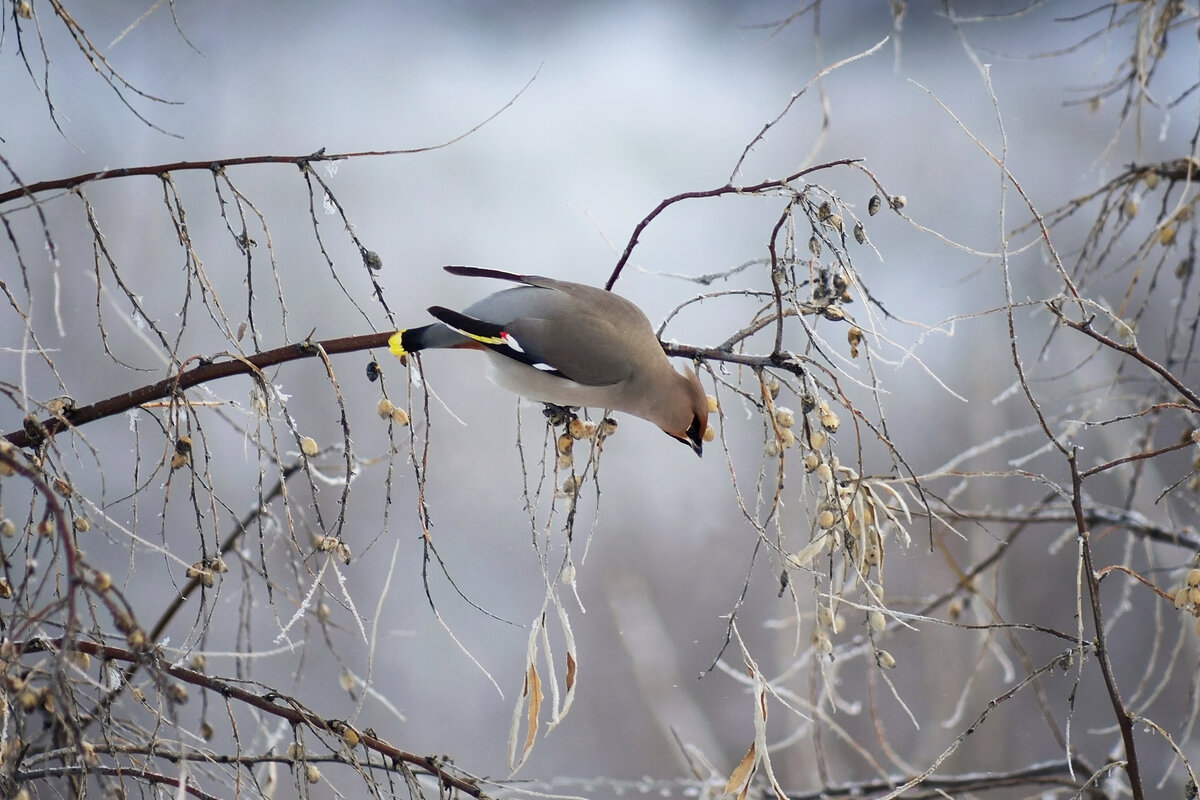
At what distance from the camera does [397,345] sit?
4.27 feet

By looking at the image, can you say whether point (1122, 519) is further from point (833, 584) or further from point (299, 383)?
point (299, 383)

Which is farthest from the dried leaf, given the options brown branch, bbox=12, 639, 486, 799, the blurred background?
the blurred background

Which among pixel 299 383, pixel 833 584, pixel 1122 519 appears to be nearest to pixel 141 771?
pixel 833 584

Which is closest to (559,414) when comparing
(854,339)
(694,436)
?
(694,436)

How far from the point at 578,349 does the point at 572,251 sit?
249 cm

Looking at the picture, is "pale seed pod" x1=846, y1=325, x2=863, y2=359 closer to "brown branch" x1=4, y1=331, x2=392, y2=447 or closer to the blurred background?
"brown branch" x1=4, y1=331, x2=392, y2=447

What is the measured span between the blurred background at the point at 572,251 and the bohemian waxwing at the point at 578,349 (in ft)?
7.20

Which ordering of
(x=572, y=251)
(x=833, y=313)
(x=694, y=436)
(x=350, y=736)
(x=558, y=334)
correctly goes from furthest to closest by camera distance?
1. (x=572, y=251)
2. (x=694, y=436)
3. (x=558, y=334)
4. (x=833, y=313)
5. (x=350, y=736)

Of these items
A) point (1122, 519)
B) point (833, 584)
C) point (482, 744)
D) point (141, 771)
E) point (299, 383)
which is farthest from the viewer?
point (482, 744)

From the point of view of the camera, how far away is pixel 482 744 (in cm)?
440

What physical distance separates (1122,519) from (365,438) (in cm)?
300

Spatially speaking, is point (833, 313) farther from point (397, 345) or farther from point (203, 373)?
point (203, 373)

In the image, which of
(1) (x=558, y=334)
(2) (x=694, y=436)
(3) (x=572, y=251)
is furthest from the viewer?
(3) (x=572, y=251)

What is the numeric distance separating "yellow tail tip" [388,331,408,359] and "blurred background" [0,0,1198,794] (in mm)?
2633
